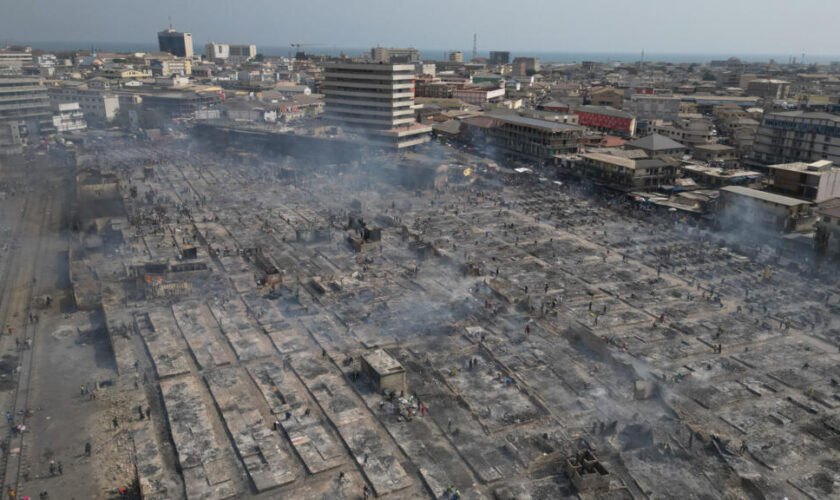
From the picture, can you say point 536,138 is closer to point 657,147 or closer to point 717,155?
point 657,147

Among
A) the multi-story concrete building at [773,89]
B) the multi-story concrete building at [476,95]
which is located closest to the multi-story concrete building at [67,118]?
the multi-story concrete building at [476,95]

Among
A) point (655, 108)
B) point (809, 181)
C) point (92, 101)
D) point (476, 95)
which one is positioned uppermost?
point (476, 95)

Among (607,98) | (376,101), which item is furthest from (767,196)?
(607,98)

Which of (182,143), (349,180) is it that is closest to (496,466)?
(349,180)

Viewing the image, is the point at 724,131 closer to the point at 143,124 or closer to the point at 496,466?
the point at 496,466

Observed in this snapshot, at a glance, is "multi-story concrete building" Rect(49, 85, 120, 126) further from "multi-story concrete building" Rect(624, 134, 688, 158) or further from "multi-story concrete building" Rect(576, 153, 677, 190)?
"multi-story concrete building" Rect(624, 134, 688, 158)

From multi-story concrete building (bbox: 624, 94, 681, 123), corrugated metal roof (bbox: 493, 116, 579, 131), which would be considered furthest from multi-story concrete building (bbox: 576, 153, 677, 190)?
multi-story concrete building (bbox: 624, 94, 681, 123)
